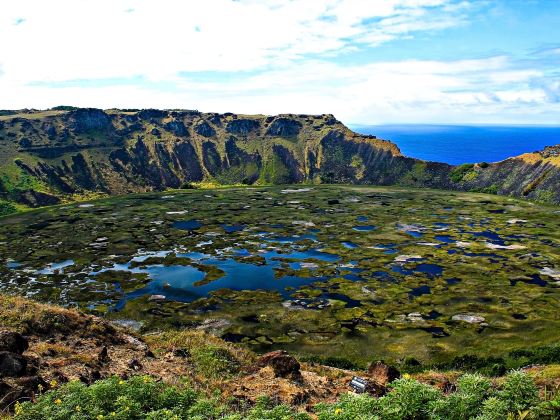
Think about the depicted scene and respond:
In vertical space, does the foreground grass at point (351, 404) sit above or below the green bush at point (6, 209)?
above

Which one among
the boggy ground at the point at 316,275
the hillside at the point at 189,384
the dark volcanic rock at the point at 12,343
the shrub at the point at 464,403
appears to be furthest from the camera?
the boggy ground at the point at 316,275

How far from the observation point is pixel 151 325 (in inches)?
2677

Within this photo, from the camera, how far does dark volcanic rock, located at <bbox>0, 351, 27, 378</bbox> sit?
24703 mm

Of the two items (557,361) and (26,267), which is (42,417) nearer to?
(557,361)

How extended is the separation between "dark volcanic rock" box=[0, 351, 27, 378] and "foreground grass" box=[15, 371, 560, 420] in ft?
19.0

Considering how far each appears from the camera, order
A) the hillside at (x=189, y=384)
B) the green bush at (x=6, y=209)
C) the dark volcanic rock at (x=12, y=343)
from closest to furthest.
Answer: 1. the hillside at (x=189, y=384)
2. the dark volcanic rock at (x=12, y=343)
3. the green bush at (x=6, y=209)

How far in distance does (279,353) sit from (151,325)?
3991 centimetres

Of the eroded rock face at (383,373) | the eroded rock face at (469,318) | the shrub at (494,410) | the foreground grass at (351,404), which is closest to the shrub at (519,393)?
the foreground grass at (351,404)

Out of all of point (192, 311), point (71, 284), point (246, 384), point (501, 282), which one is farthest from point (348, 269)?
point (246, 384)

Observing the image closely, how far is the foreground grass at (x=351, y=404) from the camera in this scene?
16203 mm

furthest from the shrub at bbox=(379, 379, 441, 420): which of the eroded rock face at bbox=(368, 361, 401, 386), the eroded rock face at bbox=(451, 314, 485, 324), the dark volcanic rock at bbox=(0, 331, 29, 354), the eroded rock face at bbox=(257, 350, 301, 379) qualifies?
the eroded rock face at bbox=(451, 314, 485, 324)

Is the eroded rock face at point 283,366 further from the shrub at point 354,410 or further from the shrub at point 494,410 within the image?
the shrub at point 494,410

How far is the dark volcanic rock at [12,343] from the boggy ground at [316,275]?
3659 cm

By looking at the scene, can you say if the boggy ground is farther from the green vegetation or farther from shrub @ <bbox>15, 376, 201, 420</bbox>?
the green vegetation
